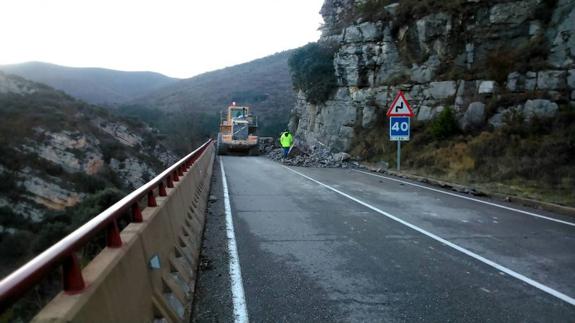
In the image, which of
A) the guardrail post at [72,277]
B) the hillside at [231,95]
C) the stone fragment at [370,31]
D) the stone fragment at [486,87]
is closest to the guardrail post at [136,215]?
the guardrail post at [72,277]

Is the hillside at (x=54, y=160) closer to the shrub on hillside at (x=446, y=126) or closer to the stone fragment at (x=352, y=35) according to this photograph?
the shrub on hillside at (x=446, y=126)

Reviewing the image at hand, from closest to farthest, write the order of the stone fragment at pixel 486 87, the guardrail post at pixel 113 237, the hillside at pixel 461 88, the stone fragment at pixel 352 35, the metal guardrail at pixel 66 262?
the metal guardrail at pixel 66 262
the guardrail post at pixel 113 237
the hillside at pixel 461 88
the stone fragment at pixel 486 87
the stone fragment at pixel 352 35

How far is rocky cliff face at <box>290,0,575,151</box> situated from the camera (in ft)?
61.6

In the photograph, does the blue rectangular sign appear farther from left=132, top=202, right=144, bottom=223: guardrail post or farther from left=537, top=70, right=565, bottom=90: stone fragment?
left=132, top=202, right=144, bottom=223: guardrail post

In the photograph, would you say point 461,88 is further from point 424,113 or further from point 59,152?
point 59,152

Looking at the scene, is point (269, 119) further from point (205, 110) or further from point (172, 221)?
point (172, 221)

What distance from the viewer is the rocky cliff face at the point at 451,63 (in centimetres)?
1878

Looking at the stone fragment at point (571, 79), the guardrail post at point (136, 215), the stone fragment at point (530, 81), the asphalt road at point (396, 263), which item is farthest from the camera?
the stone fragment at point (530, 81)

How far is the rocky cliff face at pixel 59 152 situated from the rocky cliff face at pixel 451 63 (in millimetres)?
17915

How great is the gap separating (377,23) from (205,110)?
74.6 metres

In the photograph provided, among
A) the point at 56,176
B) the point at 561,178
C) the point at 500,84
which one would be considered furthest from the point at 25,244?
the point at 500,84

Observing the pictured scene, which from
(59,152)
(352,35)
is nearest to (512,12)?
(352,35)

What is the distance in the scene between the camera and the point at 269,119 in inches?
3467

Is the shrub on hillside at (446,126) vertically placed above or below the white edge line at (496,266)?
above
